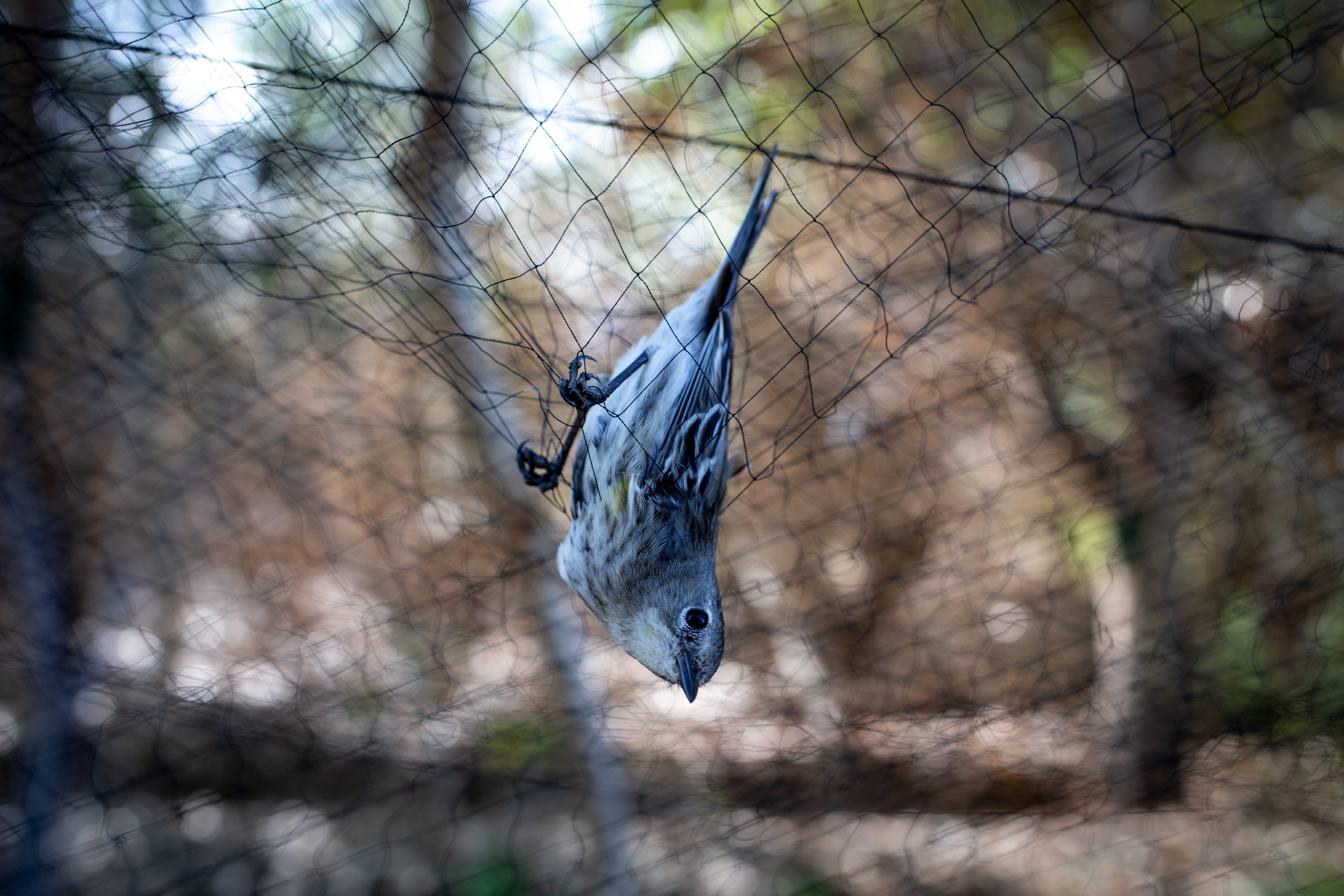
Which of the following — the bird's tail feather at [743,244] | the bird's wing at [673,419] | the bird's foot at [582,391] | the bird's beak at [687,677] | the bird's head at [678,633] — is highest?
the bird's tail feather at [743,244]

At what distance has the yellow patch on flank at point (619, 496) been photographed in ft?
4.43

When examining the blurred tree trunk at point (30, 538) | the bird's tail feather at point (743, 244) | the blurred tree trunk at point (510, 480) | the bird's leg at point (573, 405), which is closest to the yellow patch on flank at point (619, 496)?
the bird's leg at point (573, 405)

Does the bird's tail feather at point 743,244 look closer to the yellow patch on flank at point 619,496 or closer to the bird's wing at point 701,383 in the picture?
the bird's wing at point 701,383

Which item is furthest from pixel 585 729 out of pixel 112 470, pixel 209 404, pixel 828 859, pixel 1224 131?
pixel 1224 131

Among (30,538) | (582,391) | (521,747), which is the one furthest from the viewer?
(521,747)

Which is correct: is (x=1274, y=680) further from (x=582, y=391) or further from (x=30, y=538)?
(x=30, y=538)

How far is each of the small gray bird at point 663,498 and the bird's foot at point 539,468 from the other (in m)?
0.03

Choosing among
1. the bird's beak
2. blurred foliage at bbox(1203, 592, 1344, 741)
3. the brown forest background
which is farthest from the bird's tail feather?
blurred foliage at bbox(1203, 592, 1344, 741)

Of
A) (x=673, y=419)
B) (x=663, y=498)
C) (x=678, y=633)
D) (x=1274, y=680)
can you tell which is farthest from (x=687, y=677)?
(x=1274, y=680)

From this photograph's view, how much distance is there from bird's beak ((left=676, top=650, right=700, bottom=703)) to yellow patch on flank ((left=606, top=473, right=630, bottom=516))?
270 millimetres

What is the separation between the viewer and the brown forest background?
5.85 ft

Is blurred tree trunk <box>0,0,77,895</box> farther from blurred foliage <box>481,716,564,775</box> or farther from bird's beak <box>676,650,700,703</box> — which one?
bird's beak <box>676,650,700,703</box>

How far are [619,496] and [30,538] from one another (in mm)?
1997

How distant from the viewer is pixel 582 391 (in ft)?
3.74
